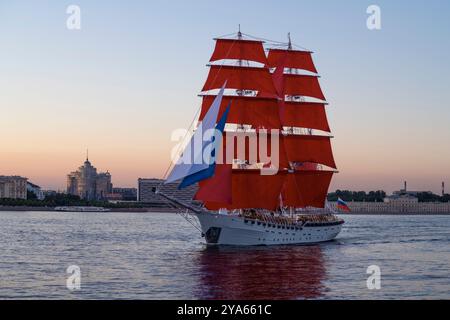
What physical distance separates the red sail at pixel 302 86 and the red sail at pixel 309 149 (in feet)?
18.2

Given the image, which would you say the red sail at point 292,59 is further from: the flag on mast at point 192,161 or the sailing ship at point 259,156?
the flag on mast at point 192,161

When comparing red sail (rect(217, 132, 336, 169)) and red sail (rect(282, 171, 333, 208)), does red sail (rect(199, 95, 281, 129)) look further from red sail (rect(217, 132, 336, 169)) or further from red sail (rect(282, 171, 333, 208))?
red sail (rect(282, 171, 333, 208))

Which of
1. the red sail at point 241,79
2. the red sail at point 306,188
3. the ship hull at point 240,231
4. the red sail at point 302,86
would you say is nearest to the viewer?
the ship hull at point 240,231

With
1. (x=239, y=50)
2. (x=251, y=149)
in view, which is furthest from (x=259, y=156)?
(x=239, y=50)

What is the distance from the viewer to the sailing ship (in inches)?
2343

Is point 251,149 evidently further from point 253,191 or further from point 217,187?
point 217,187

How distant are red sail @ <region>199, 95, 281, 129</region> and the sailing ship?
3.8 inches

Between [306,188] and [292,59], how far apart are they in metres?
15.7

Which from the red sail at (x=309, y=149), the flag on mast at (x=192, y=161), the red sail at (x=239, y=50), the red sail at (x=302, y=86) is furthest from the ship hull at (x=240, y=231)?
the red sail at (x=302, y=86)

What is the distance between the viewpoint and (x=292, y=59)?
81438mm

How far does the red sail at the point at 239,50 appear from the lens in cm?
6788

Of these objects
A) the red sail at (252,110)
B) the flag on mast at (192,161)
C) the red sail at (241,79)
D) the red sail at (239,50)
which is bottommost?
the flag on mast at (192,161)

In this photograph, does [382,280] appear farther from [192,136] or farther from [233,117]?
[233,117]

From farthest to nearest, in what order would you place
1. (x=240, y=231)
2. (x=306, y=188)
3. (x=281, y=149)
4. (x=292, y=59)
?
1. (x=292, y=59)
2. (x=306, y=188)
3. (x=281, y=149)
4. (x=240, y=231)
